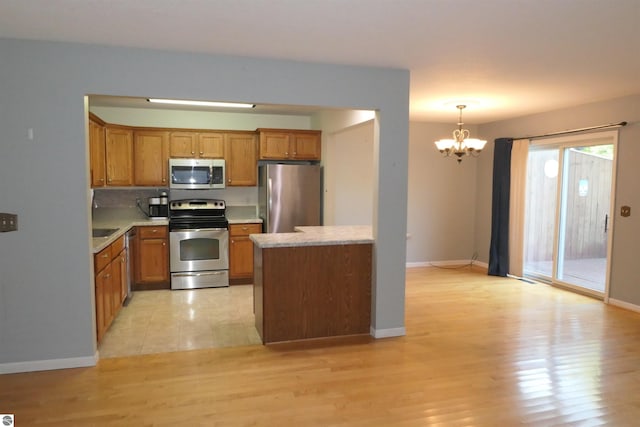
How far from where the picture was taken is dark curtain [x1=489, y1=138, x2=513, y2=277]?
256 inches

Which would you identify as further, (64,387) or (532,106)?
(532,106)

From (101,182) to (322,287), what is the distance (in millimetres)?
3160

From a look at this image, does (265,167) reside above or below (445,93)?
below

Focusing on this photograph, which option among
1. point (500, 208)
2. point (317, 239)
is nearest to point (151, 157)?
point (317, 239)

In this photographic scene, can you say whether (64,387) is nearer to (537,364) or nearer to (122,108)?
(537,364)

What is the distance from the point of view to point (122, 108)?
602 centimetres

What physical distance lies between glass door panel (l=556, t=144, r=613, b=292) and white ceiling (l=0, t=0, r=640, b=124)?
5.73 feet

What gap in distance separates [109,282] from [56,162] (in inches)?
51.6

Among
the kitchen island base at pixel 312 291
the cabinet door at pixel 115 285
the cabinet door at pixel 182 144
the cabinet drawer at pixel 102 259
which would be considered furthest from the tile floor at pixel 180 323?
the cabinet door at pixel 182 144

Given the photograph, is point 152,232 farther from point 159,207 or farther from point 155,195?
point 155,195

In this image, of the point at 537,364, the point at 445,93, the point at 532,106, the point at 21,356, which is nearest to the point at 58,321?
the point at 21,356

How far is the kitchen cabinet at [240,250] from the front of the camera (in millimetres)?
5906

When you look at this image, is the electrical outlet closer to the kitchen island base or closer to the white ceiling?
the white ceiling

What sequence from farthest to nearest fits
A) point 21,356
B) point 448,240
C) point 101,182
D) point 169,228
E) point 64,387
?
point 448,240 → point 169,228 → point 101,182 → point 21,356 → point 64,387
